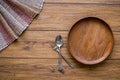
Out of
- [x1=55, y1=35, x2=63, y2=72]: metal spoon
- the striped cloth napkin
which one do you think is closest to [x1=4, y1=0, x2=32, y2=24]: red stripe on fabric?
the striped cloth napkin

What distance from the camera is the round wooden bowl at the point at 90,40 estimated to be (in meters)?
1.22

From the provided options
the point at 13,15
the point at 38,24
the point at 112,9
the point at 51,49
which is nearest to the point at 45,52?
the point at 51,49

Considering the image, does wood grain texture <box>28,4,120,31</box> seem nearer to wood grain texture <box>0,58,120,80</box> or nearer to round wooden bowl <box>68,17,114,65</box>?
round wooden bowl <box>68,17,114,65</box>

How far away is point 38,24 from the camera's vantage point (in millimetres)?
1254

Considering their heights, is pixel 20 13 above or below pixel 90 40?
above

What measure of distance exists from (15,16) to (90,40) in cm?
44

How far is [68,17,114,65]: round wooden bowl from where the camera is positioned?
122cm

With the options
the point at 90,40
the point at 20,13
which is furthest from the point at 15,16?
the point at 90,40

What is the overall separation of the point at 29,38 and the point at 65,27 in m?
0.21

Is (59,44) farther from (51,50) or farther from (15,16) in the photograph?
(15,16)

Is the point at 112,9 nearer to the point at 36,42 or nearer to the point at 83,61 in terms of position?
the point at 83,61

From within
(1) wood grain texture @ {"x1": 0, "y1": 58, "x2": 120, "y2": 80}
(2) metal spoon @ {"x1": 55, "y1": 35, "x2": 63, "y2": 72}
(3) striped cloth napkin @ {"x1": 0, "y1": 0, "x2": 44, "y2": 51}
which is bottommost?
(1) wood grain texture @ {"x1": 0, "y1": 58, "x2": 120, "y2": 80}

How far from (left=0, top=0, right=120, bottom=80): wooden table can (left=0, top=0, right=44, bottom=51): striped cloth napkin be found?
3cm

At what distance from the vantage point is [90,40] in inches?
48.4
